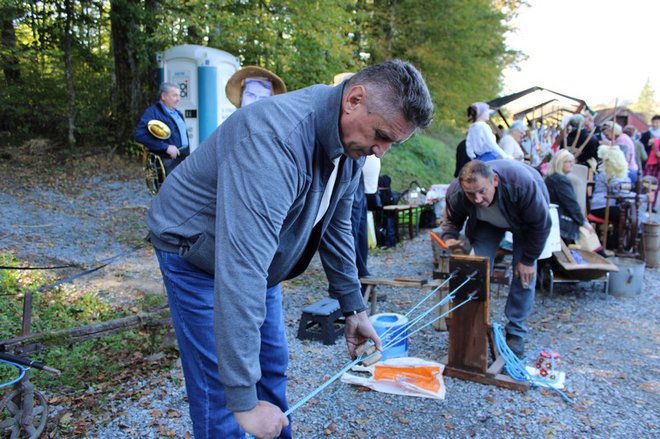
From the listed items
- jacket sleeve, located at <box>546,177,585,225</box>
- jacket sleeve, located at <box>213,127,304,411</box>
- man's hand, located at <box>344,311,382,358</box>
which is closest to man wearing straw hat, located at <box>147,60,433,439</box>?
jacket sleeve, located at <box>213,127,304,411</box>

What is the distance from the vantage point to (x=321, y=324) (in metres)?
4.48

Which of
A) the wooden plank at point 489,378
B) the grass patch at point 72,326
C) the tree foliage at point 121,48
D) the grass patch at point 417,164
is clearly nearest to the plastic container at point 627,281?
the wooden plank at point 489,378

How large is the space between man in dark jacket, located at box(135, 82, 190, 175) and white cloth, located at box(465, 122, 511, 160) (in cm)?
367

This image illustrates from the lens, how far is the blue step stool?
4.45m

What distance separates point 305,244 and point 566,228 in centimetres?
557

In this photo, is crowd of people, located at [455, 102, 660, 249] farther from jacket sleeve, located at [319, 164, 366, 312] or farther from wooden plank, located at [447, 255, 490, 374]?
jacket sleeve, located at [319, 164, 366, 312]

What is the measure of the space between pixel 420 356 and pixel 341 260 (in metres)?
2.43

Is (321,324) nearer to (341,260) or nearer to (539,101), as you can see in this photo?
(341,260)

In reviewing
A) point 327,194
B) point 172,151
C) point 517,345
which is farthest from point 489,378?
Answer: point 172,151

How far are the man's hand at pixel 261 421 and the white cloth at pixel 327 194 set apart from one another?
2.08 feet

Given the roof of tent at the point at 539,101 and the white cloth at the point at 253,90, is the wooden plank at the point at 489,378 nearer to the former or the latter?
the white cloth at the point at 253,90

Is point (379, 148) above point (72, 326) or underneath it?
above

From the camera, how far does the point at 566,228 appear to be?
6.52 m

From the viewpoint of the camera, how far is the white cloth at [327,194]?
1.70 m
